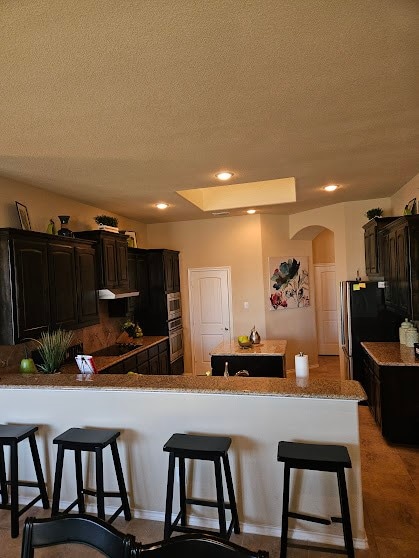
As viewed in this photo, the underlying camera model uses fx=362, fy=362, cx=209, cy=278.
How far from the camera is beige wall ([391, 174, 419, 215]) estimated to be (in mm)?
4031

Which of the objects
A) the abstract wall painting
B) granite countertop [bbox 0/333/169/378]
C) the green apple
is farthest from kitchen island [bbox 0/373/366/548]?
the abstract wall painting

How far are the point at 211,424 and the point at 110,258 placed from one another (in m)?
2.74

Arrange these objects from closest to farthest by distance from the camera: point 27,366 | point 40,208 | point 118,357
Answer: point 27,366, point 40,208, point 118,357

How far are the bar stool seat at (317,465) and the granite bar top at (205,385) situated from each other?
309mm

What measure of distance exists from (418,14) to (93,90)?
1573 millimetres

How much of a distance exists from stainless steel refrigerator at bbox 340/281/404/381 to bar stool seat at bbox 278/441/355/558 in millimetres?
2675

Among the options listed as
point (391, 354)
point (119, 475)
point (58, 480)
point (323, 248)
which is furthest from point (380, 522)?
point (323, 248)

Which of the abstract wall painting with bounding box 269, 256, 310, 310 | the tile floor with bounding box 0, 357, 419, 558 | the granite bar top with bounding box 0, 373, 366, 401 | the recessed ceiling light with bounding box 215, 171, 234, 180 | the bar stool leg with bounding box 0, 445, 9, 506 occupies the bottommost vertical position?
the tile floor with bounding box 0, 357, 419, 558

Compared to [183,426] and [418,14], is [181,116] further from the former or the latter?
[183,426]

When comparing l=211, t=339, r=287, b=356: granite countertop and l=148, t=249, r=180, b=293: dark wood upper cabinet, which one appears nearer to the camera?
l=211, t=339, r=287, b=356: granite countertop

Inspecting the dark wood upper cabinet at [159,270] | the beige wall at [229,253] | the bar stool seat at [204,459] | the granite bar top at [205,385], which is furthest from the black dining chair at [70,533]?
the beige wall at [229,253]

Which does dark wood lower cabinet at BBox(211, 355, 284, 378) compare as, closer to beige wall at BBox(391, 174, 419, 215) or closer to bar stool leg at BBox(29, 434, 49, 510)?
bar stool leg at BBox(29, 434, 49, 510)

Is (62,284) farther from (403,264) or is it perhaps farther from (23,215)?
(403,264)

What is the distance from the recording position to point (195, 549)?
116 cm
